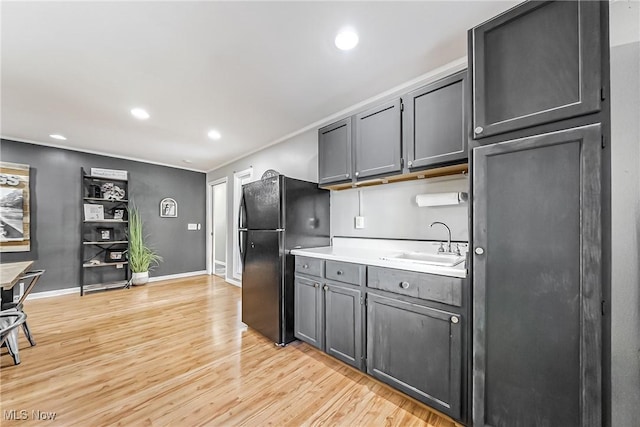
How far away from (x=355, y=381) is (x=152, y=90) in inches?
125

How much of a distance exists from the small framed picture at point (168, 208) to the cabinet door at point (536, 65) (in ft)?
19.3

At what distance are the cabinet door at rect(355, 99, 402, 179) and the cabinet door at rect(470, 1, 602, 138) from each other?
71 centimetres

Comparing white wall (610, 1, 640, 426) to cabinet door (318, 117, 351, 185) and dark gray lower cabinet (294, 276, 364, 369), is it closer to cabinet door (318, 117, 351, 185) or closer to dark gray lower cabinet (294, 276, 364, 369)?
dark gray lower cabinet (294, 276, 364, 369)

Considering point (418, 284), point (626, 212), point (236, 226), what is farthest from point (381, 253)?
point (236, 226)

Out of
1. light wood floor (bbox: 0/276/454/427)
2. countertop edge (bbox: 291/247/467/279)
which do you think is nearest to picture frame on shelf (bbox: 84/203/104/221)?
light wood floor (bbox: 0/276/454/427)

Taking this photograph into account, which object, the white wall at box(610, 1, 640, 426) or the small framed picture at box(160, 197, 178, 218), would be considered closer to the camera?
the white wall at box(610, 1, 640, 426)

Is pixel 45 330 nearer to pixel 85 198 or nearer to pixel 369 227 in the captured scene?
pixel 85 198

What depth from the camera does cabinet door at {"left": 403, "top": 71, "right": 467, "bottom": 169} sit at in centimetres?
167

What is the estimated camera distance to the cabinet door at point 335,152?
236cm

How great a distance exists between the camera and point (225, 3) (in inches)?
57.8

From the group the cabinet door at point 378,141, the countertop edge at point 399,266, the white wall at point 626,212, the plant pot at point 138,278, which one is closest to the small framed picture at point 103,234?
the plant pot at point 138,278

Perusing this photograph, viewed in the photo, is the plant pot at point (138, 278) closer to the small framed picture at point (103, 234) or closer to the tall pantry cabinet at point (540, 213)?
the small framed picture at point (103, 234)

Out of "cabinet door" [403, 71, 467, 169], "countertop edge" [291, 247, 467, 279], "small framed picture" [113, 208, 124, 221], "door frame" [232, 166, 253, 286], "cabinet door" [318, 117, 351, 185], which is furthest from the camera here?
"door frame" [232, 166, 253, 286]

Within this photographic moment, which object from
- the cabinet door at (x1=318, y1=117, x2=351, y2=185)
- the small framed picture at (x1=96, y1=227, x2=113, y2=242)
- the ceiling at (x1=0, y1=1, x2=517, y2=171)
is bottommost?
the small framed picture at (x1=96, y1=227, x2=113, y2=242)
